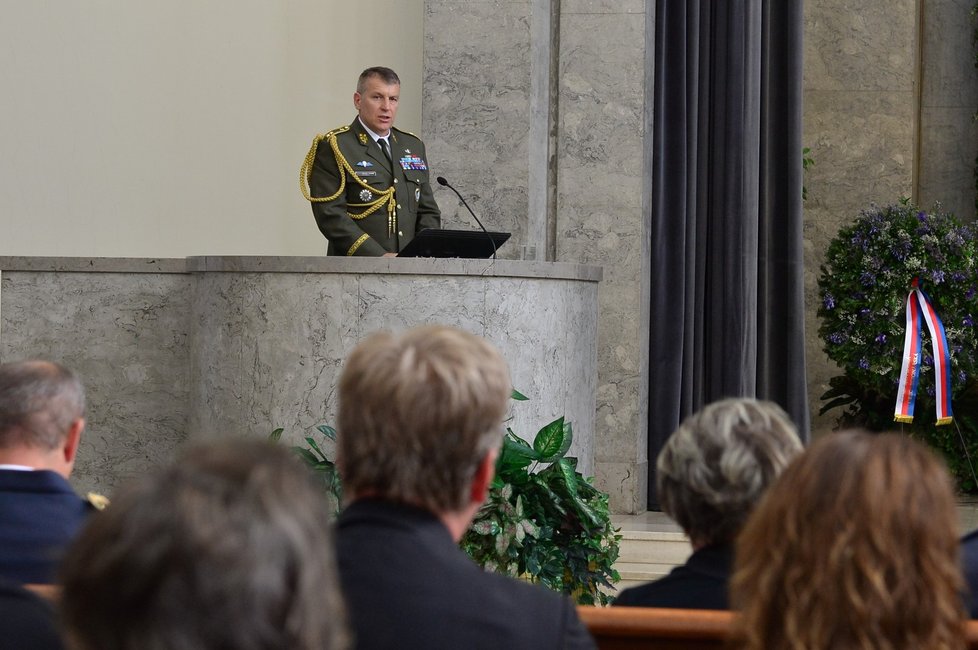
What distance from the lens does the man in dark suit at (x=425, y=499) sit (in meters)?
1.39

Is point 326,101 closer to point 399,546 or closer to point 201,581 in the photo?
point 399,546

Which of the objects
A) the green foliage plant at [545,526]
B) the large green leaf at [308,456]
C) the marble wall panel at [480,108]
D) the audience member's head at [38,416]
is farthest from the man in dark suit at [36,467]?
the marble wall panel at [480,108]

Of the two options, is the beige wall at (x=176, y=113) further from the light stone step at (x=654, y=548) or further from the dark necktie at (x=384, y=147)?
the light stone step at (x=654, y=548)

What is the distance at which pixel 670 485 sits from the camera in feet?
6.02

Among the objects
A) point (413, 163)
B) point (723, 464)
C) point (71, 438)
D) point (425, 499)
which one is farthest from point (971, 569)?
point (413, 163)

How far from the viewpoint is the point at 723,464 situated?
1780mm

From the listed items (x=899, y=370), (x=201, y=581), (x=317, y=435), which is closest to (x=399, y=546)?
(x=201, y=581)

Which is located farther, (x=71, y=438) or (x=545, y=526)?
(x=545, y=526)

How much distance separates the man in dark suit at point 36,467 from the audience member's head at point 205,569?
4.09 ft

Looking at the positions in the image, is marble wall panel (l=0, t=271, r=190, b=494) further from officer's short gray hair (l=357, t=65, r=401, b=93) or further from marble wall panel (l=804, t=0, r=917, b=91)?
marble wall panel (l=804, t=0, r=917, b=91)

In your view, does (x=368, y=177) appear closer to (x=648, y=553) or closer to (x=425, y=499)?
(x=648, y=553)

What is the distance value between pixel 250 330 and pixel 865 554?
369 cm

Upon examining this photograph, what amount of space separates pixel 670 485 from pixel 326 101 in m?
5.89

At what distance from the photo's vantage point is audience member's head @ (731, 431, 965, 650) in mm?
1251
